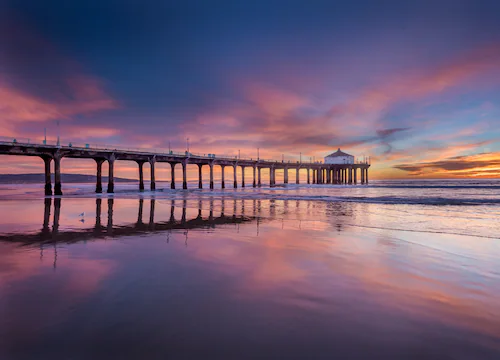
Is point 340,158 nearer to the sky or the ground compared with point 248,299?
nearer to the sky

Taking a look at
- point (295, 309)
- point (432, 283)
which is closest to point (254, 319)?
point (295, 309)

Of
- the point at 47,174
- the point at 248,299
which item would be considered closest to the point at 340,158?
the point at 47,174

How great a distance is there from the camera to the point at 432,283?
18.0ft

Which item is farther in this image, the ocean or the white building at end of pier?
the white building at end of pier

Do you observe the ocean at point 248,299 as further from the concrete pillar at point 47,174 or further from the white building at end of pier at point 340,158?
the white building at end of pier at point 340,158

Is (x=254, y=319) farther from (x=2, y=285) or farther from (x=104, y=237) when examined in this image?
(x=104, y=237)

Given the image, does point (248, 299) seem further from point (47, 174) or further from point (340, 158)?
point (340, 158)

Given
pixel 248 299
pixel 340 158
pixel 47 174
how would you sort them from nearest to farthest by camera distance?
pixel 248 299 → pixel 47 174 → pixel 340 158

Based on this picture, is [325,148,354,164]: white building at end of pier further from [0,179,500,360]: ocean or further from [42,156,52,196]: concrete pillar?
[0,179,500,360]: ocean

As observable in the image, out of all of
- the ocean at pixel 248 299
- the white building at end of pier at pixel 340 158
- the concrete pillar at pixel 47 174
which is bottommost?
the ocean at pixel 248 299

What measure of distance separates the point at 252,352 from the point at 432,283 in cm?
446

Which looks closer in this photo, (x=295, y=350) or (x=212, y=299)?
(x=295, y=350)

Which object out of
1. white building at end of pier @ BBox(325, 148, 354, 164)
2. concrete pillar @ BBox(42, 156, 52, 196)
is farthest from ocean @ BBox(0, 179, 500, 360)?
white building at end of pier @ BBox(325, 148, 354, 164)

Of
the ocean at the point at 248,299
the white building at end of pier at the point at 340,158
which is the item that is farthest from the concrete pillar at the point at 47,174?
the white building at end of pier at the point at 340,158
